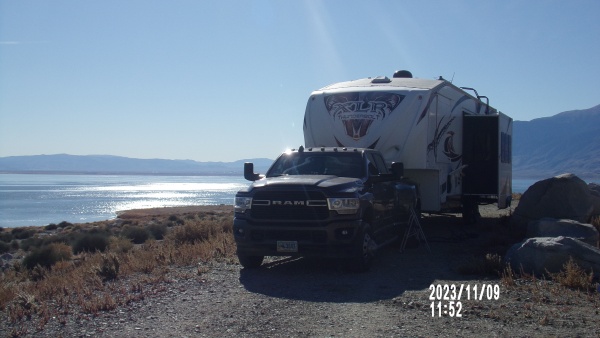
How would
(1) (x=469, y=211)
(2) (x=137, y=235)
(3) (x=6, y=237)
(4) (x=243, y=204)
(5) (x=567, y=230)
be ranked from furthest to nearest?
(3) (x=6, y=237) → (2) (x=137, y=235) → (1) (x=469, y=211) → (5) (x=567, y=230) → (4) (x=243, y=204)

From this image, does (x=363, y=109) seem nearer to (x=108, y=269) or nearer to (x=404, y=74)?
(x=404, y=74)

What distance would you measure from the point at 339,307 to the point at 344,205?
2.37 meters

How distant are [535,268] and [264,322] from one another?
4.64 metres

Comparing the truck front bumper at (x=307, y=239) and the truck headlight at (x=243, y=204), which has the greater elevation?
the truck headlight at (x=243, y=204)

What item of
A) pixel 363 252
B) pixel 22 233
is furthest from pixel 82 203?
pixel 363 252

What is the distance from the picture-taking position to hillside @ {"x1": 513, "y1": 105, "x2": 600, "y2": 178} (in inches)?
3317

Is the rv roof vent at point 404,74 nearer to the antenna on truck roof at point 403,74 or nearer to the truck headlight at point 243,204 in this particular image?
the antenna on truck roof at point 403,74

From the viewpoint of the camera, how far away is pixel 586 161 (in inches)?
3401

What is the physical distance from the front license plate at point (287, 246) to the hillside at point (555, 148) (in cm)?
5753

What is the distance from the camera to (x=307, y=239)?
1062 centimetres

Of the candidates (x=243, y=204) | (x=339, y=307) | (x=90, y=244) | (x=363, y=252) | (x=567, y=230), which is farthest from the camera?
(x=90, y=244)

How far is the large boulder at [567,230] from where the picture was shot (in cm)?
1190

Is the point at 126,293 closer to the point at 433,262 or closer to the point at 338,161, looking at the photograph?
the point at 338,161


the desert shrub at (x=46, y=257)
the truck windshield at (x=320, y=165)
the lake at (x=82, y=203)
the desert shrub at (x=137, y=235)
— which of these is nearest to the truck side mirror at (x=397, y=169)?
the truck windshield at (x=320, y=165)
